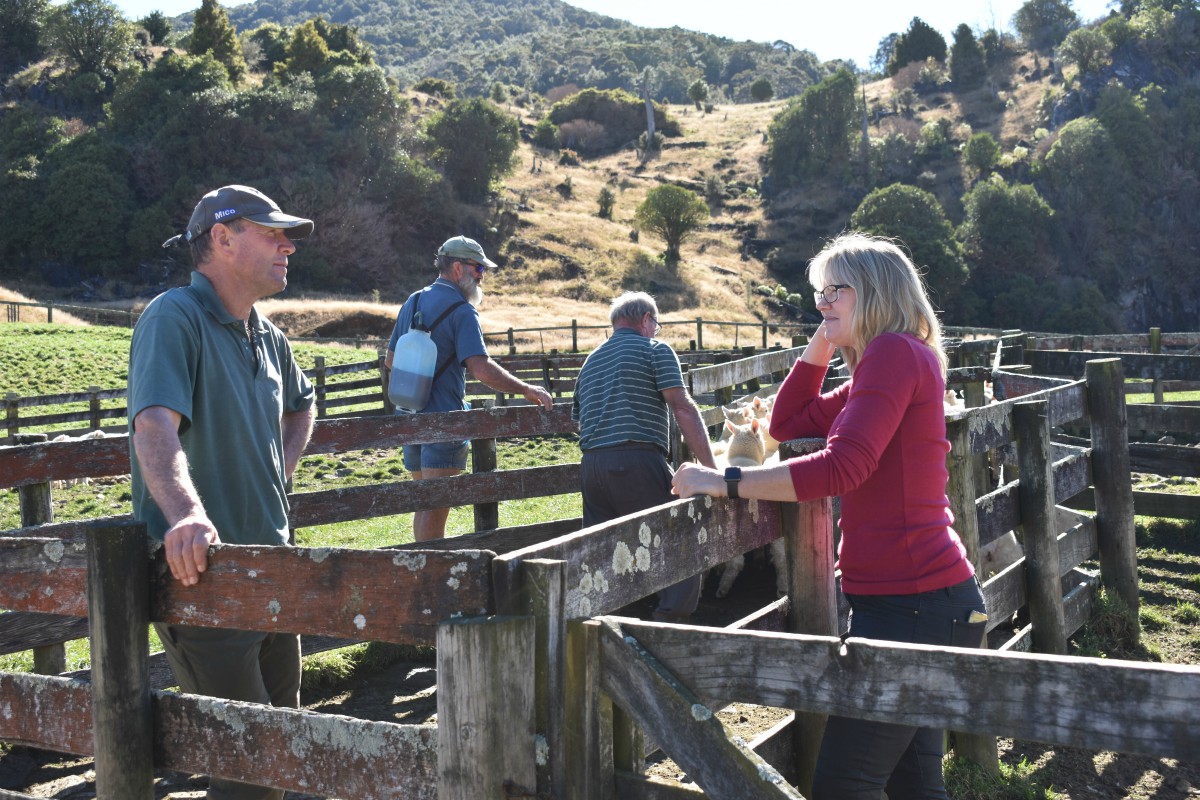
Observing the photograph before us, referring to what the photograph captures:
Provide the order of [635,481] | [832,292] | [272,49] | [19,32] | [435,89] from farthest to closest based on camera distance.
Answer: [435,89]
[272,49]
[19,32]
[635,481]
[832,292]

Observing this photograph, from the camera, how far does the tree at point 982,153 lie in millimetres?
79438

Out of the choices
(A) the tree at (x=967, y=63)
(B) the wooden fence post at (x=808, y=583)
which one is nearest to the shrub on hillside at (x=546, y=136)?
(A) the tree at (x=967, y=63)

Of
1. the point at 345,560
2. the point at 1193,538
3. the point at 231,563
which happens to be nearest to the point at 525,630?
the point at 345,560

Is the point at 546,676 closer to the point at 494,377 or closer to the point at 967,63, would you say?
the point at 494,377

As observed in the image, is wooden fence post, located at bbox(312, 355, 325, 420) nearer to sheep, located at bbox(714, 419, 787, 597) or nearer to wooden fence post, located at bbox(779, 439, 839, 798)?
sheep, located at bbox(714, 419, 787, 597)

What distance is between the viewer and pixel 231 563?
274 cm

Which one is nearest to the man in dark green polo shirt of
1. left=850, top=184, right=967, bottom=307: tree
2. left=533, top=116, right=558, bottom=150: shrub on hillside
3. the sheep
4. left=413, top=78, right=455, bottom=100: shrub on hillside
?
the sheep

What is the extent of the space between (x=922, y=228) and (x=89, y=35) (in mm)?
53278

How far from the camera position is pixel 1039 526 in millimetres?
5570

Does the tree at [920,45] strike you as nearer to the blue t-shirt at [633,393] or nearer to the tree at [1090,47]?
the tree at [1090,47]

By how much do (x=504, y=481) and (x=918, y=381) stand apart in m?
3.74

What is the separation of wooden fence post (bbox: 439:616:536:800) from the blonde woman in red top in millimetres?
937

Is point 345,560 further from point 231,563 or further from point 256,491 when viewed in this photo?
point 256,491

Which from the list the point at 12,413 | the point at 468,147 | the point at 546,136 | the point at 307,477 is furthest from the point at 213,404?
the point at 546,136
